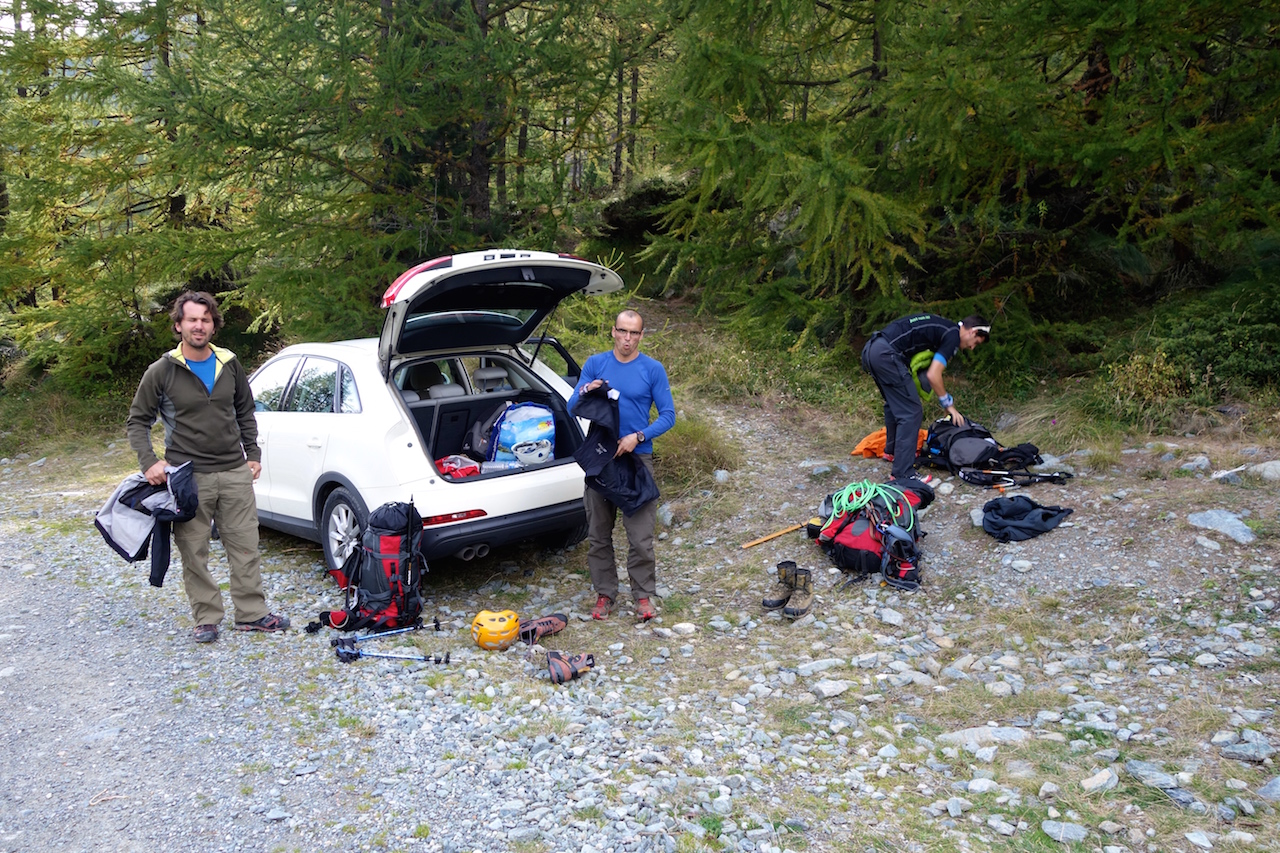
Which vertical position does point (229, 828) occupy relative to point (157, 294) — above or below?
below

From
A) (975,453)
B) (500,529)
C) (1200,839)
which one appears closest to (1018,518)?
(975,453)

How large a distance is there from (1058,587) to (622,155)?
13.4m

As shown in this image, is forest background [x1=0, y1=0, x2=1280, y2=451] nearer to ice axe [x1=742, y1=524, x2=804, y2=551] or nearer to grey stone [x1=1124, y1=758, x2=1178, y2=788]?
ice axe [x1=742, y1=524, x2=804, y2=551]

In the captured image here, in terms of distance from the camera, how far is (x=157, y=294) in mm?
14484

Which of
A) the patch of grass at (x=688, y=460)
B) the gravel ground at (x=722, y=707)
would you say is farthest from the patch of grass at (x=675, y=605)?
the patch of grass at (x=688, y=460)

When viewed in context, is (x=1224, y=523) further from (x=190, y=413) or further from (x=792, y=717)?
(x=190, y=413)

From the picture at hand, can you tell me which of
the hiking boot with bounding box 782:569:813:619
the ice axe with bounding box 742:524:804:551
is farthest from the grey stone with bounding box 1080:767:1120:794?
the ice axe with bounding box 742:524:804:551

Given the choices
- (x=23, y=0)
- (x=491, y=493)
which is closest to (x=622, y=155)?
(x=23, y=0)

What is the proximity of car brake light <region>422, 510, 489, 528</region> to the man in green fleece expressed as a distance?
1121 mm

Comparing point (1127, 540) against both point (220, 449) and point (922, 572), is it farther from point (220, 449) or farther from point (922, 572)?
point (220, 449)

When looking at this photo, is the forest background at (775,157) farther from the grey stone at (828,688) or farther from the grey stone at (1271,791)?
the grey stone at (1271,791)

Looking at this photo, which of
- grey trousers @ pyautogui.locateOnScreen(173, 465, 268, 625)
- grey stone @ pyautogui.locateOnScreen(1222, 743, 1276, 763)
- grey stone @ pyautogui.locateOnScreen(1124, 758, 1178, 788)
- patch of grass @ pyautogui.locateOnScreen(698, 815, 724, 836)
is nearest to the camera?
patch of grass @ pyautogui.locateOnScreen(698, 815, 724, 836)

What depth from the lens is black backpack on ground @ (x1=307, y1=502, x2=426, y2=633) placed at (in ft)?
17.6

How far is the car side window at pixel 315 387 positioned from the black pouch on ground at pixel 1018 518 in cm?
482
